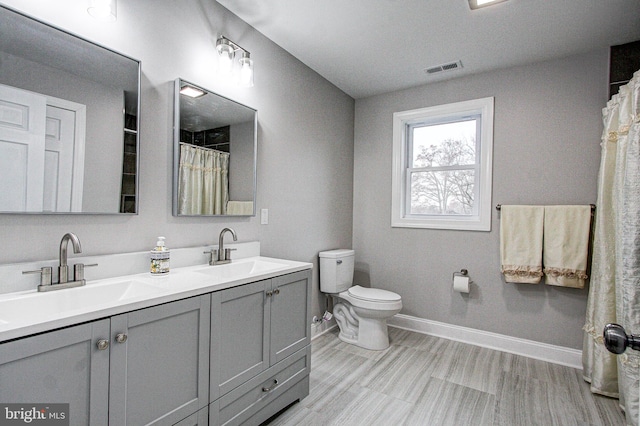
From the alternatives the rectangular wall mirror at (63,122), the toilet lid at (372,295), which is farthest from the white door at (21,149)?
the toilet lid at (372,295)

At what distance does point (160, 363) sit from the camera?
1.17 m

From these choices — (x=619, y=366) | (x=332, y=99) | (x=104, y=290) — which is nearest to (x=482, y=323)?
(x=619, y=366)

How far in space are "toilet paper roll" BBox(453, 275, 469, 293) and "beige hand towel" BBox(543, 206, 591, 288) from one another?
59 cm

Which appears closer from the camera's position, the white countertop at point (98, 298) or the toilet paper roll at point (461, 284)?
the white countertop at point (98, 298)

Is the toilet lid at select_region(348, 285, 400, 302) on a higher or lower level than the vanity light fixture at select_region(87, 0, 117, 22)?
lower

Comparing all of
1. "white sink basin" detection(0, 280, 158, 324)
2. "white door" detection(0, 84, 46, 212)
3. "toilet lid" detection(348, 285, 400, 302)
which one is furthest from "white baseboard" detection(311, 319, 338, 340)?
"white door" detection(0, 84, 46, 212)

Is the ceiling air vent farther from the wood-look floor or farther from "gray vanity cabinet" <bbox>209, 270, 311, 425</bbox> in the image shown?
the wood-look floor

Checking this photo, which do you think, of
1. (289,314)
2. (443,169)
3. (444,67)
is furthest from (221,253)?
(444,67)

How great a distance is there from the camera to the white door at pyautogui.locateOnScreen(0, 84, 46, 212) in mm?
1181

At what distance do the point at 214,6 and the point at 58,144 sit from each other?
1261mm

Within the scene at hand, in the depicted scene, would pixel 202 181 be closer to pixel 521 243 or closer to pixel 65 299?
pixel 65 299

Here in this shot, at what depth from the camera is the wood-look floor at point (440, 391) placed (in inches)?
Answer: 70.9

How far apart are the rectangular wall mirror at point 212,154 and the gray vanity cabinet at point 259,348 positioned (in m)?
0.65

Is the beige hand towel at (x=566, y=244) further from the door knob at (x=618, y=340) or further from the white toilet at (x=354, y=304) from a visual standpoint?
the door knob at (x=618, y=340)
